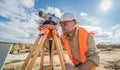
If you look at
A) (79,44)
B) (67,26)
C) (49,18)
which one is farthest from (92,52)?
(49,18)

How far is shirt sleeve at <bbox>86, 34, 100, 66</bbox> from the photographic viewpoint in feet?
8.41

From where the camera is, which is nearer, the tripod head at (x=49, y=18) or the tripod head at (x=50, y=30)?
the tripod head at (x=50, y=30)

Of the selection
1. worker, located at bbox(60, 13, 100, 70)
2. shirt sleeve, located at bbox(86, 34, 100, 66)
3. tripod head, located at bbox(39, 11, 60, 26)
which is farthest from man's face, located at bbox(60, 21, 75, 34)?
shirt sleeve, located at bbox(86, 34, 100, 66)

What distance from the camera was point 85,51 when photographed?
274 cm

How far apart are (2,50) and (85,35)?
173 cm

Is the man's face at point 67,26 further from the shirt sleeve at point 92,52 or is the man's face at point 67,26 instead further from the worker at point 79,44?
the shirt sleeve at point 92,52

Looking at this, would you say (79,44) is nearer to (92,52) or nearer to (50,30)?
(92,52)

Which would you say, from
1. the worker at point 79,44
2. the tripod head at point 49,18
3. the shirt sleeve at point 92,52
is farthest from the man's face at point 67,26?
Result: the shirt sleeve at point 92,52

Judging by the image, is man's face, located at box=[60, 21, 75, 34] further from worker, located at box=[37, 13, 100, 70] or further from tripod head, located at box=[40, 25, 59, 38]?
tripod head, located at box=[40, 25, 59, 38]

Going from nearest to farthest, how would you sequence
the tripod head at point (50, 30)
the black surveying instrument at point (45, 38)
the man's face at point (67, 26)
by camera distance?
the black surveying instrument at point (45, 38) < the tripod head at point (50, 30) < the man's face at point (67, 26)

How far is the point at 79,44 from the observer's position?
9.13 feet

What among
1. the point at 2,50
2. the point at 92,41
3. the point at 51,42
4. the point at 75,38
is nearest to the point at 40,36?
the point at 51,42

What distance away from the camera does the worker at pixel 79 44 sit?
2.57m

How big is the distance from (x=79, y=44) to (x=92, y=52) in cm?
30
